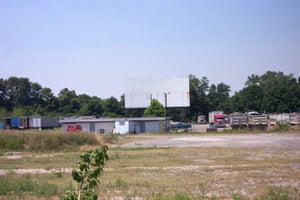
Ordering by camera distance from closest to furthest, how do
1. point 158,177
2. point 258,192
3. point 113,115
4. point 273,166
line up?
point 258,192, point 158,177, point 273,166, point 113,115

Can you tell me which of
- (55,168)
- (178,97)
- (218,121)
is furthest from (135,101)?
(55,168)

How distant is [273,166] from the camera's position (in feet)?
66.3

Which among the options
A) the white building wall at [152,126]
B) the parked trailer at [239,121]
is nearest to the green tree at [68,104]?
the white building wall at [152,126]

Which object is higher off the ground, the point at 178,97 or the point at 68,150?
the point at 178,97

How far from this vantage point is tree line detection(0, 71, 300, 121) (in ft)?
372

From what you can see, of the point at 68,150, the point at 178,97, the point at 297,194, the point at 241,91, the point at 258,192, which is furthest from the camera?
the point at 241,91

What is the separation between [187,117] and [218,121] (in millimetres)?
33960

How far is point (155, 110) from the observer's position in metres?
96.1

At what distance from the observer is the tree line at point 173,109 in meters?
113

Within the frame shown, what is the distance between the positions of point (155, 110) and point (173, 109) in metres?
22.9

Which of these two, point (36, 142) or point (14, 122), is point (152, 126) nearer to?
point (14, 122)

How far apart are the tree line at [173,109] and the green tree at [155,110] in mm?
13621

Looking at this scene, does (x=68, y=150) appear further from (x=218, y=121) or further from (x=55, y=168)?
(x=218, y=121)

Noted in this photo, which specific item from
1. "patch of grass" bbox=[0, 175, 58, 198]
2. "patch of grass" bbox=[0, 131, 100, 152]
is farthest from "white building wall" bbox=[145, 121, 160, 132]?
"patch of grass" bbox=[0, 175, 58, 198]
